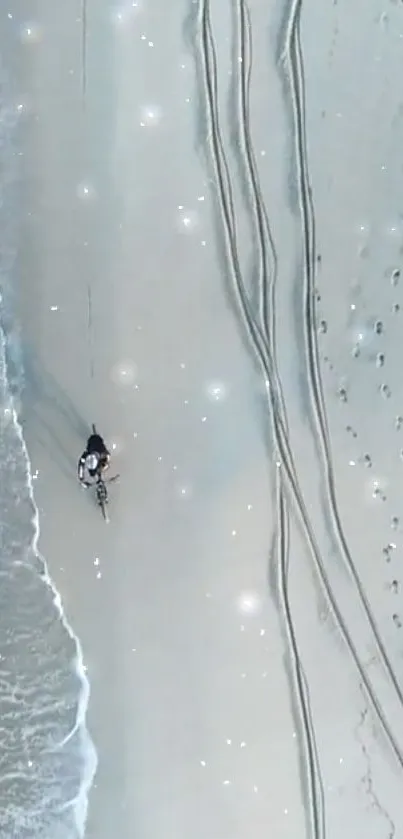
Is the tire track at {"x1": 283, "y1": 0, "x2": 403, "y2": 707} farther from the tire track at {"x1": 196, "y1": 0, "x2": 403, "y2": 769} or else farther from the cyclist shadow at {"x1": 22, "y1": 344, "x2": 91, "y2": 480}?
the cyclist shadow at {"x1": 22, "y1": 344, "x2": 91, "y2": 480}

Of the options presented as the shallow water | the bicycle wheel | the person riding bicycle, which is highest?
the person riding bicycle

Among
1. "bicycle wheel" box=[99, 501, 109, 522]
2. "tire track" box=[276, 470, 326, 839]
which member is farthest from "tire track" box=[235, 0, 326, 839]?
"bicycle wheel" box=[99, 501, 109, 522]

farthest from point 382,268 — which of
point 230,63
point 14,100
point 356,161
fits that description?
point 14,100

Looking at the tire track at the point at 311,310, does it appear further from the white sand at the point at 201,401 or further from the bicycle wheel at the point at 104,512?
the bicycle wheel at the point at 104,512

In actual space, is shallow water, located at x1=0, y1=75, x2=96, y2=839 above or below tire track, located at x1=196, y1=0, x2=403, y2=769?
below

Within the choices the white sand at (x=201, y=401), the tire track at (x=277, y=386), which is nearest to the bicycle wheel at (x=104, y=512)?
the white sand at (x=201, y=401)

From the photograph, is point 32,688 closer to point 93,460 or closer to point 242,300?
point 93,460
